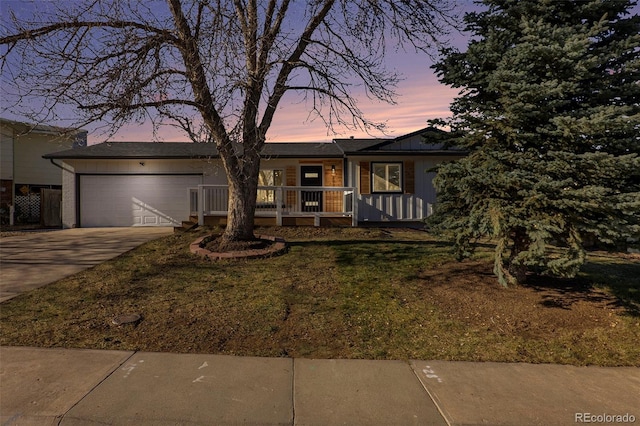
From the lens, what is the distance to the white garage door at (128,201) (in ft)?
49.3

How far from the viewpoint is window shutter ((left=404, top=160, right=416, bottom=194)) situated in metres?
14.2

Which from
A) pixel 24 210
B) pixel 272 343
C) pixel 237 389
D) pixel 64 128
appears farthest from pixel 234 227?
pixel 24 210

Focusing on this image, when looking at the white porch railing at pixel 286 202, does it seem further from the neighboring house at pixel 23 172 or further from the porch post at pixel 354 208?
the neighboring house at pixel 23 172

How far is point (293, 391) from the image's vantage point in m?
3.16

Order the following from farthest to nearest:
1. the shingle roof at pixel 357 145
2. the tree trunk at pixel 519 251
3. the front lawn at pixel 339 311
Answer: the shingle roof at pixel 357 145, the tree trunk at pixel 519 251, the front lawn at pixel 339 311

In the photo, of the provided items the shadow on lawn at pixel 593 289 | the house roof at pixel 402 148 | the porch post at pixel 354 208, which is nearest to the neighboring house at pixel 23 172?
the house roof at pixel 402 148

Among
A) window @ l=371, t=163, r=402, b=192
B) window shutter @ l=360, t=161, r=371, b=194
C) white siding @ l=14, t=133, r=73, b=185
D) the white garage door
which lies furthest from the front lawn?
white siding @ l=14, t=133, r=73, b=185

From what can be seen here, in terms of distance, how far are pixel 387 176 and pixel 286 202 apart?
412 centimetres

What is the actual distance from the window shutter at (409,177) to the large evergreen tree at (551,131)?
28.2ft

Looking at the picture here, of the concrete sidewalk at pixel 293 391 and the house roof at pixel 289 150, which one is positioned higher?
the house roof at pixel 289 150

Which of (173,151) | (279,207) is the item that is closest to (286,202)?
(279,207)

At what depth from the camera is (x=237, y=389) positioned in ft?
10.5

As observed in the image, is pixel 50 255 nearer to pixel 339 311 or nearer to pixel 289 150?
pixel 339 311

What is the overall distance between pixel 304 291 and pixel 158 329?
220cm
